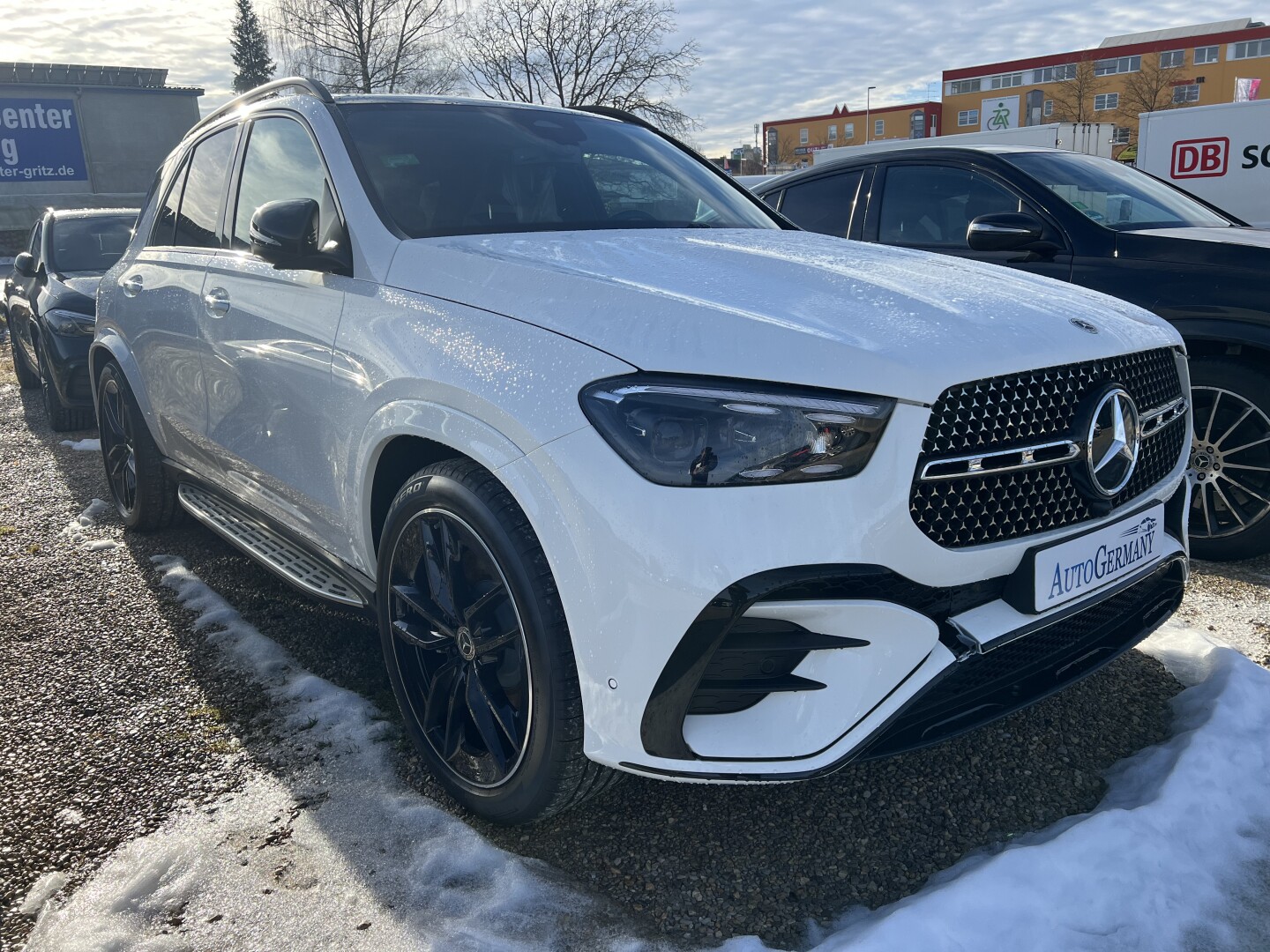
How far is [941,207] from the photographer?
194 inches

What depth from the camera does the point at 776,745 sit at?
1823mm

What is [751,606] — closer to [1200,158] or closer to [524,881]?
[524,881]

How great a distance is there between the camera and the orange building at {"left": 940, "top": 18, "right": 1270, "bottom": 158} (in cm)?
5616

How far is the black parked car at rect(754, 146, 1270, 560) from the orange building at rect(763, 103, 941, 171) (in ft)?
229

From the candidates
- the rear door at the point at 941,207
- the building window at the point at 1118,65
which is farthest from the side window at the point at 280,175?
the building window at the point at 1118,65

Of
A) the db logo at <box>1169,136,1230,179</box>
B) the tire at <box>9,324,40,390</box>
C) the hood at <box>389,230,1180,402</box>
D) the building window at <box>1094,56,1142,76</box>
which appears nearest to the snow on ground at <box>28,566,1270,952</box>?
the hood at <box>389,230,1180,402</box>

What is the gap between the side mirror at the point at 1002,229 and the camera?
160 inches

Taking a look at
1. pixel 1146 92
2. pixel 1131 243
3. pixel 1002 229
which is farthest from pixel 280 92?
pixel 1146 92

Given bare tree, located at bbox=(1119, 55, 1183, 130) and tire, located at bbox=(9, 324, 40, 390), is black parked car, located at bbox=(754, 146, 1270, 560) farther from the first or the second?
bare tree, located at bbox=(1119, 55, 1183, 130)

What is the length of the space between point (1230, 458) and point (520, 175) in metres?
2.91

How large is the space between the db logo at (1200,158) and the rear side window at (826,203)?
11775mm

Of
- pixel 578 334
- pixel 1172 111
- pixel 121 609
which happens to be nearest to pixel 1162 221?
pixel 578 334

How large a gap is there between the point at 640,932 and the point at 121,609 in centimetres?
269

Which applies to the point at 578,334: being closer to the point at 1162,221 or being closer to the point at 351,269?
the point at 351,269
